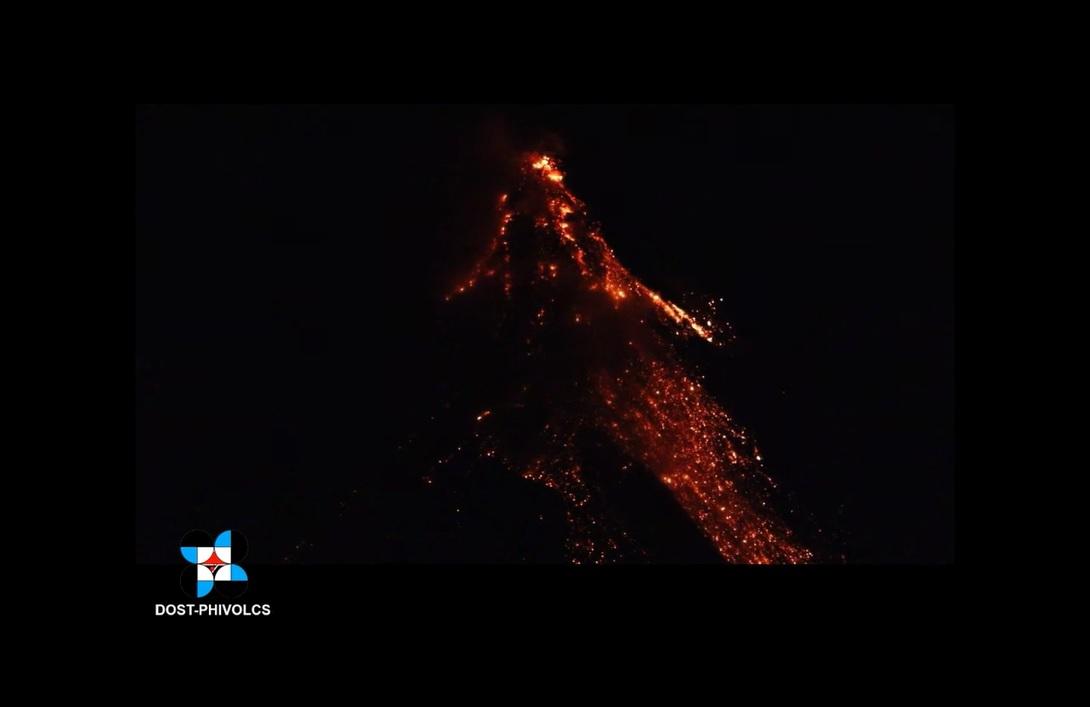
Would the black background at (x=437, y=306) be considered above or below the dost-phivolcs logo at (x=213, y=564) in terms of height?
above

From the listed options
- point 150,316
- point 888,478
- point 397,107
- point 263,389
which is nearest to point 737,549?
point 888,478

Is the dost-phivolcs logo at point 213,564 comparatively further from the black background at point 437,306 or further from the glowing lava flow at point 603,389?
the glowing lava flow at point 603,389

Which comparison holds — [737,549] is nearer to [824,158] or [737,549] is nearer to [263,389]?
[824,158]

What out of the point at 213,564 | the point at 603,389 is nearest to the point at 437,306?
the point at 603,389

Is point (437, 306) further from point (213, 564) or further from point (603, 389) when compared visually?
point (213, 564)

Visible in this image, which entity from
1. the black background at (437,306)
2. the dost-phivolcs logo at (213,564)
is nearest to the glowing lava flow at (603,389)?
the black background at (437,306)
